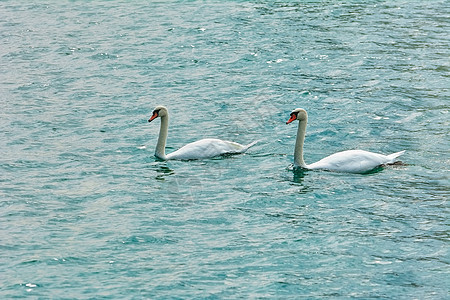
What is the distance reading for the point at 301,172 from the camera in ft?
48.7

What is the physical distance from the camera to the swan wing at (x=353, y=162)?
1455 cm

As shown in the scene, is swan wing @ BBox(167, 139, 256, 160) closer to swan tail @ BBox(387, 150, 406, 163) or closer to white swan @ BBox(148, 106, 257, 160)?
white swan @ BBox(148, 106, 257, 160)

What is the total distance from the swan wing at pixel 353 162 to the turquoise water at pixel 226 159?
0.17 metres

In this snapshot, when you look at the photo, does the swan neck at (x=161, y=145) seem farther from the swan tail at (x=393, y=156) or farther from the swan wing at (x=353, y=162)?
the swan tail at (x=393, y=156)

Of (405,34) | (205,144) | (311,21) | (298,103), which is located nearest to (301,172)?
(205,144)

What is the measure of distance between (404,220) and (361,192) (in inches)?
53.4

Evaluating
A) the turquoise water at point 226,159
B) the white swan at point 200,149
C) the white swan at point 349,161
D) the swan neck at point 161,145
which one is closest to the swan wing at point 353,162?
the white swan at point 349,161

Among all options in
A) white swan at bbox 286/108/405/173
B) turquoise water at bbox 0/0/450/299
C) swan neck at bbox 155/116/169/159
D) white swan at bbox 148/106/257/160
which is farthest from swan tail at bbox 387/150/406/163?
swan neck at bbox 155/116/169/159

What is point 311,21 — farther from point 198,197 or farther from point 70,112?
point 198,197

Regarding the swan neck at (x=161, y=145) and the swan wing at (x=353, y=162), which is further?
the swan neck at (x=161, y=145)

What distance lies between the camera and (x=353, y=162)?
14586mm

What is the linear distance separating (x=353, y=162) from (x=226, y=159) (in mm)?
2310

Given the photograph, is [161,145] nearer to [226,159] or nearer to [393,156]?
[226,159]

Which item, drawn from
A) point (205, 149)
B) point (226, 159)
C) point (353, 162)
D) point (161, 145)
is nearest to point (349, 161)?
point (353, 162)
